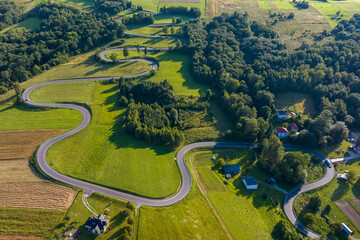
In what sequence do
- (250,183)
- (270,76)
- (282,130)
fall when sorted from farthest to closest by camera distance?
(270,76), (282,130), (250,183)

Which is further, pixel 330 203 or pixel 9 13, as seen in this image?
pixel 9 13

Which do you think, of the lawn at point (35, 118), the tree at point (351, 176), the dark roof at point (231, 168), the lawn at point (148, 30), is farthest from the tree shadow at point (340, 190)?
the lawn at point (148, 30)

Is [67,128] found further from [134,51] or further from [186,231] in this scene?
[134,51]

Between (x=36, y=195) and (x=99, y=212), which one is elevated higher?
(x=36, y=195)

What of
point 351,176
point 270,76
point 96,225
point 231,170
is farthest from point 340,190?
point 96,225

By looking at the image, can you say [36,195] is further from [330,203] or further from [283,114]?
[283,114]

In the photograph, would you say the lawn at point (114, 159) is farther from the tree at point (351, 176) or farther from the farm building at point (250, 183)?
the tree at point (351, 176)

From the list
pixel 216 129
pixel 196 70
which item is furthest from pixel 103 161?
pixel 196 70
